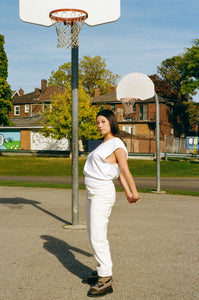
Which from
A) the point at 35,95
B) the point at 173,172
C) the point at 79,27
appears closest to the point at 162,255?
the point at 79,27

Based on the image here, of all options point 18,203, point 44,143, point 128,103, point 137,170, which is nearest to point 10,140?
point 44,143

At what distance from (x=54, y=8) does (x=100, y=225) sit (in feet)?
15.5

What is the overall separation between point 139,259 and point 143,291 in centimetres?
119

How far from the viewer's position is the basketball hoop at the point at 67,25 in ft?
24.5

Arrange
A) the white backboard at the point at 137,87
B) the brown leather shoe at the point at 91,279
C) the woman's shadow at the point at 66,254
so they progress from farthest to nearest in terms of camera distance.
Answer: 1. the white backboard at the point at 137,87
2. the woman's shadow at the point at 66,254
3. the brown leather shoe at the point at 91,279

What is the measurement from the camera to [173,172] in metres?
28.1

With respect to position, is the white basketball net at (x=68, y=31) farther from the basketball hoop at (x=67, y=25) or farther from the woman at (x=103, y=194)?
the woman at (x=103, y=194)

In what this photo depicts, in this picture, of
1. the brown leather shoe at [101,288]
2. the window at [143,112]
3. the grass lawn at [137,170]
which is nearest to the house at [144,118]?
the window at [143,112]

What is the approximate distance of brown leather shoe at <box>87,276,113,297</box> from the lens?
4168 mm

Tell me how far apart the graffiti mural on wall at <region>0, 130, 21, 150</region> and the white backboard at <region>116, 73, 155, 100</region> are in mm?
38003

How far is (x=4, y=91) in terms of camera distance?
45188 mm

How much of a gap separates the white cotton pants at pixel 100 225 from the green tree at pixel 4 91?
138 feet

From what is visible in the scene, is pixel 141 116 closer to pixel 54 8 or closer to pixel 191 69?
pixel 191 69

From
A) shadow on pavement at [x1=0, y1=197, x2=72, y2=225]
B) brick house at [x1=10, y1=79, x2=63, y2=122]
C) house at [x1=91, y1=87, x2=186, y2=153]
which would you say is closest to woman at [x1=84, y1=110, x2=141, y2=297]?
shadow on pavement at [x1=0, y1=197, x2=72, y2=225]
